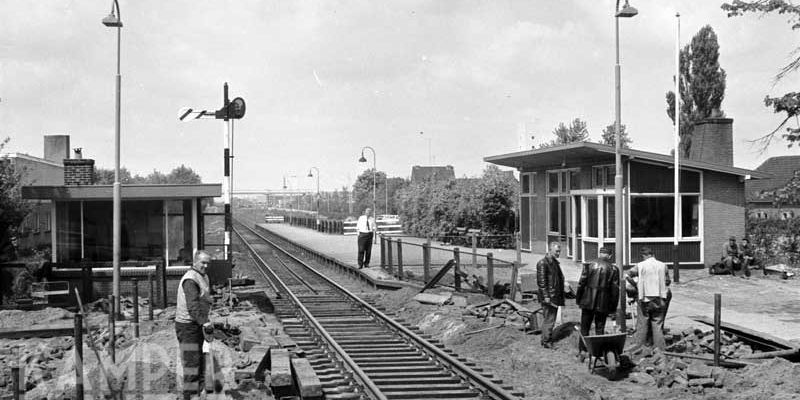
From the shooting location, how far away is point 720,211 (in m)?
26.1

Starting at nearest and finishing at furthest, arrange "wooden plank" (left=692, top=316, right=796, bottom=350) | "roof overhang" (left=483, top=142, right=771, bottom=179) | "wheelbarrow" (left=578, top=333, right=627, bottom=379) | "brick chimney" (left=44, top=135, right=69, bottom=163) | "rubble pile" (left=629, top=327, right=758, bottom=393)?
"rubble pile" (left=629, top=327, right=758, bottom=393) < "wheelbarrow" (left=578, top=333, right=627, bottom=379) < "wooden plank" (left=692, top=316, right=796, bottom=350) < "roof overhang" (left=483, top=142, right=771, bottom=179) < "brick chimney" (left=44, top=135, right=69, bottom=163)

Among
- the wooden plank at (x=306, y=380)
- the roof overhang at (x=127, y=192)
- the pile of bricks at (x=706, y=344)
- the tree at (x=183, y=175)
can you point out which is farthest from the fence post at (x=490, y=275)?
the tree at (x=183, y=175)

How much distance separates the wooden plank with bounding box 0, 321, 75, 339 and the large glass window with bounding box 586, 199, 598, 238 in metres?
17.5

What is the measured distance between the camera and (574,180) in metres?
29.9

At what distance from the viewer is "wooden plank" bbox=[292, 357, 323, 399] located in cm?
981

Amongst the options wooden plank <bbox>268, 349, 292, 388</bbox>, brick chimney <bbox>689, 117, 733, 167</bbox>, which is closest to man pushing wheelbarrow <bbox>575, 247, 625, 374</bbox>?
wooden plank <bbox>268, 349, 292, 388</bbox>

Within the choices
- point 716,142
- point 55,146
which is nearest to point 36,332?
point 716,142

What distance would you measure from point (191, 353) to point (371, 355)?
149 inches

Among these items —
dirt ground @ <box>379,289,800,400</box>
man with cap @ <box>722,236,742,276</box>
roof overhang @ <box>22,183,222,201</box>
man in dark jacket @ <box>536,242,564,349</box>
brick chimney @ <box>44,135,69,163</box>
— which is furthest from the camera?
brick chimney @ <box>44,135,69,163</box>

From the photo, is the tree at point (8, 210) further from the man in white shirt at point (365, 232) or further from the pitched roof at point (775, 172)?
the pitched roof at point (775, 172)

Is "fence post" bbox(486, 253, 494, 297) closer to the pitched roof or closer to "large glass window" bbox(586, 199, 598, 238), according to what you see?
"large glass window" bbox(586, 199, 598, 238)

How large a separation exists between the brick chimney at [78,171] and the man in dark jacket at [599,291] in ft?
46.9

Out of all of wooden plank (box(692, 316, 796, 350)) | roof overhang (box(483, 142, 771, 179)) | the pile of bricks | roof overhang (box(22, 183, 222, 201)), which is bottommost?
the pile of bricks

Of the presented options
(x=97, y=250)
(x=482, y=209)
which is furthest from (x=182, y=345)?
(x=482, y=209)
